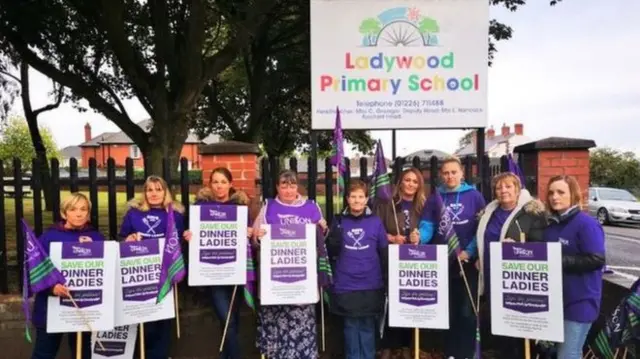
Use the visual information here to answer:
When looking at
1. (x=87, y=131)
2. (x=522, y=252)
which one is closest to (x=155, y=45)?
(x=522, y=252)

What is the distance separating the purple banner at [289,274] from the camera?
4.22 meters

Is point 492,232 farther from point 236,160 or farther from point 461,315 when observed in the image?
point 236,160

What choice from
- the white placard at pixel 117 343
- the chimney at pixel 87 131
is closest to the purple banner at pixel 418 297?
the white placard at pixel 117 343

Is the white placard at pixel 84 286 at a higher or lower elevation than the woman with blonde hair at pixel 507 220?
lower

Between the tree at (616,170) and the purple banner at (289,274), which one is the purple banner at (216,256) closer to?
the purple banner at (289,274)

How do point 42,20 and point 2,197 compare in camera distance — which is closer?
point 2,197

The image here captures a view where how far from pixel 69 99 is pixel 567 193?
731 inches

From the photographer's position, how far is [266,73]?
17.9m

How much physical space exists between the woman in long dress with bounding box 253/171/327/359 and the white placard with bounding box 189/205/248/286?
0.17 metres

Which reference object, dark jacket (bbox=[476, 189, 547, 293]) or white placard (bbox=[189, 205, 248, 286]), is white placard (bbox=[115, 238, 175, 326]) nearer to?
white placard (bbox=[189, 205, 248, 286])

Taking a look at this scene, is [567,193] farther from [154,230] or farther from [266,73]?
[266,73]

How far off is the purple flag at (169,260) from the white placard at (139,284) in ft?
0.12

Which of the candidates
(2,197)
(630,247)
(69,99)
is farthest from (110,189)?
(69,99)

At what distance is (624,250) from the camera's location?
12414mm
